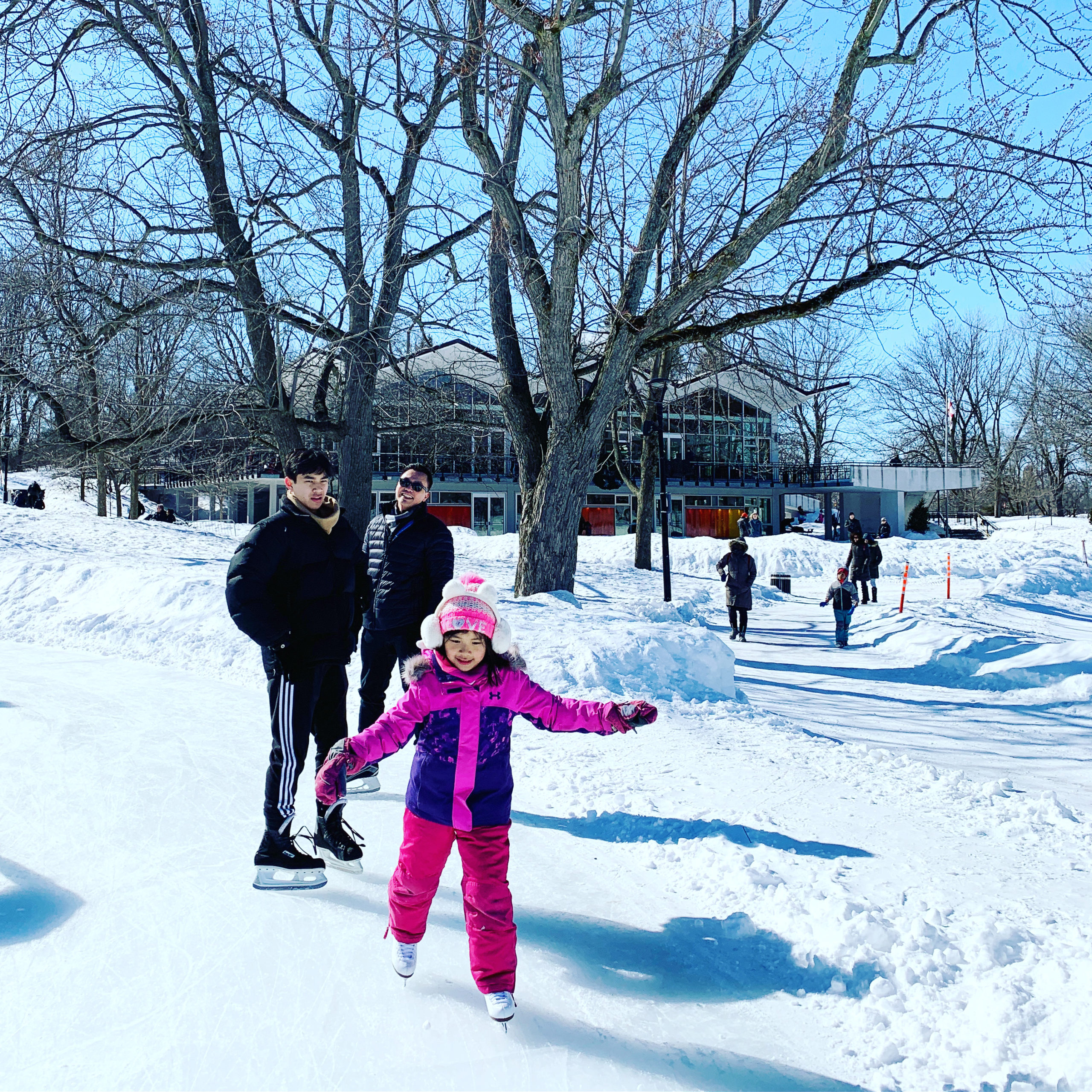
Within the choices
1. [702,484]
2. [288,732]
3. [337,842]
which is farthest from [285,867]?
[702,484]

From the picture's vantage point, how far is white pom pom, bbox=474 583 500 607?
2676 millimetres

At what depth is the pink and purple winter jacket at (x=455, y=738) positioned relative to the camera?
258 centimetres

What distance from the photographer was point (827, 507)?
38062mm

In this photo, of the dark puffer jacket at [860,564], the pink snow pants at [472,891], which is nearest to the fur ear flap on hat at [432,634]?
the pink snow pants at [472,891]

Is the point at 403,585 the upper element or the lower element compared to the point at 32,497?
lower

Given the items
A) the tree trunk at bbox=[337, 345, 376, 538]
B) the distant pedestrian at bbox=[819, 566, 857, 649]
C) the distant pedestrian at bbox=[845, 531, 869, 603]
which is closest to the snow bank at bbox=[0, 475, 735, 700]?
the distant pedestrian at bbox=[819, 566, 857, 649]

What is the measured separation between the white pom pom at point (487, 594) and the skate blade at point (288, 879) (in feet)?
4.73

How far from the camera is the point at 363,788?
450 cm

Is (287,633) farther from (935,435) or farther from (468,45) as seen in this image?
(935,435)

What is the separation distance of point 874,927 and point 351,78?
1071cm

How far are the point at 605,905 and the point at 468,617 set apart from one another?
1388 mm

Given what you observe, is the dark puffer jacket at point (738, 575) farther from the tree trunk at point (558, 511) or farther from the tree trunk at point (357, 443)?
the tree trunk at point (357, 443)

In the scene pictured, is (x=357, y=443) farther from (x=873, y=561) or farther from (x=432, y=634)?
(x=432, y=634)

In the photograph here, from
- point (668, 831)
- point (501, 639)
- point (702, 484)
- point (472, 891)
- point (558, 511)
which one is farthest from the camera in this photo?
point (702, 484)
